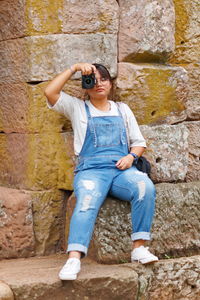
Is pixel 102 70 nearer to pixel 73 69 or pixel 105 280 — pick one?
pixel 73 69

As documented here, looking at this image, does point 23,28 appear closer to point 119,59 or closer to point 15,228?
point 119,59

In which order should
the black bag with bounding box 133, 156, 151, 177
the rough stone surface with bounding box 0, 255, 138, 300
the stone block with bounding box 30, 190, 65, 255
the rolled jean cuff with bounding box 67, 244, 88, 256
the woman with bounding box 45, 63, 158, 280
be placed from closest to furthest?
the rough stone surface with bounding box 0, 255, 138, 300
the rolled jean cuff with bounding box 67, 244, 88, 256
the woman with bounding box 45, 63, 158, 280
the black bag with bounding box 133, 156, 151, 177
the stone block with bounding box 30, 190, 65, 255

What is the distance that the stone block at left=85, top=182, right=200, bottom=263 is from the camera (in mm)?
3594

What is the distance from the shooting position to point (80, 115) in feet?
12.3

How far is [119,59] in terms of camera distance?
4.09m

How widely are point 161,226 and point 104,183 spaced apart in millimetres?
540

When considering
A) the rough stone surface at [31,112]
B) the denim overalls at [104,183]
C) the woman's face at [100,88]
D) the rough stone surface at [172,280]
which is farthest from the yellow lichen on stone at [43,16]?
the rough stone surface at [172,280]

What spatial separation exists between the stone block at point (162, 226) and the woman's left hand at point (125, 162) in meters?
0.23

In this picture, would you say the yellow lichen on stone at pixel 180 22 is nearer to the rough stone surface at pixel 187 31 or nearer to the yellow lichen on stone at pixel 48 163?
the rough stone surface at pixel 187 31

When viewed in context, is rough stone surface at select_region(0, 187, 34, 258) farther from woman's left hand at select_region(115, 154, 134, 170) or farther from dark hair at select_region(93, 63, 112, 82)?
dark hair at select_region(93, 63, 112, 82)

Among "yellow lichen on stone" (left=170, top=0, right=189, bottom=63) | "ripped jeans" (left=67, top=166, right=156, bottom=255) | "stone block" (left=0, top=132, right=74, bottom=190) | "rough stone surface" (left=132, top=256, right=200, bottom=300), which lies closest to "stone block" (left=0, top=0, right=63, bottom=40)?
"stone block" (left=0, top=132, right=74, bottom=190)

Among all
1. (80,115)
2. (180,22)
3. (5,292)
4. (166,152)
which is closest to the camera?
(5,292)

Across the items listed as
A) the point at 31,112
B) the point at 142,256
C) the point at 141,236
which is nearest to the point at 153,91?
the point at 31,112

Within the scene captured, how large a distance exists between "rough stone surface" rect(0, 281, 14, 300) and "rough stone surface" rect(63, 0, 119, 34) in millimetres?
1824
